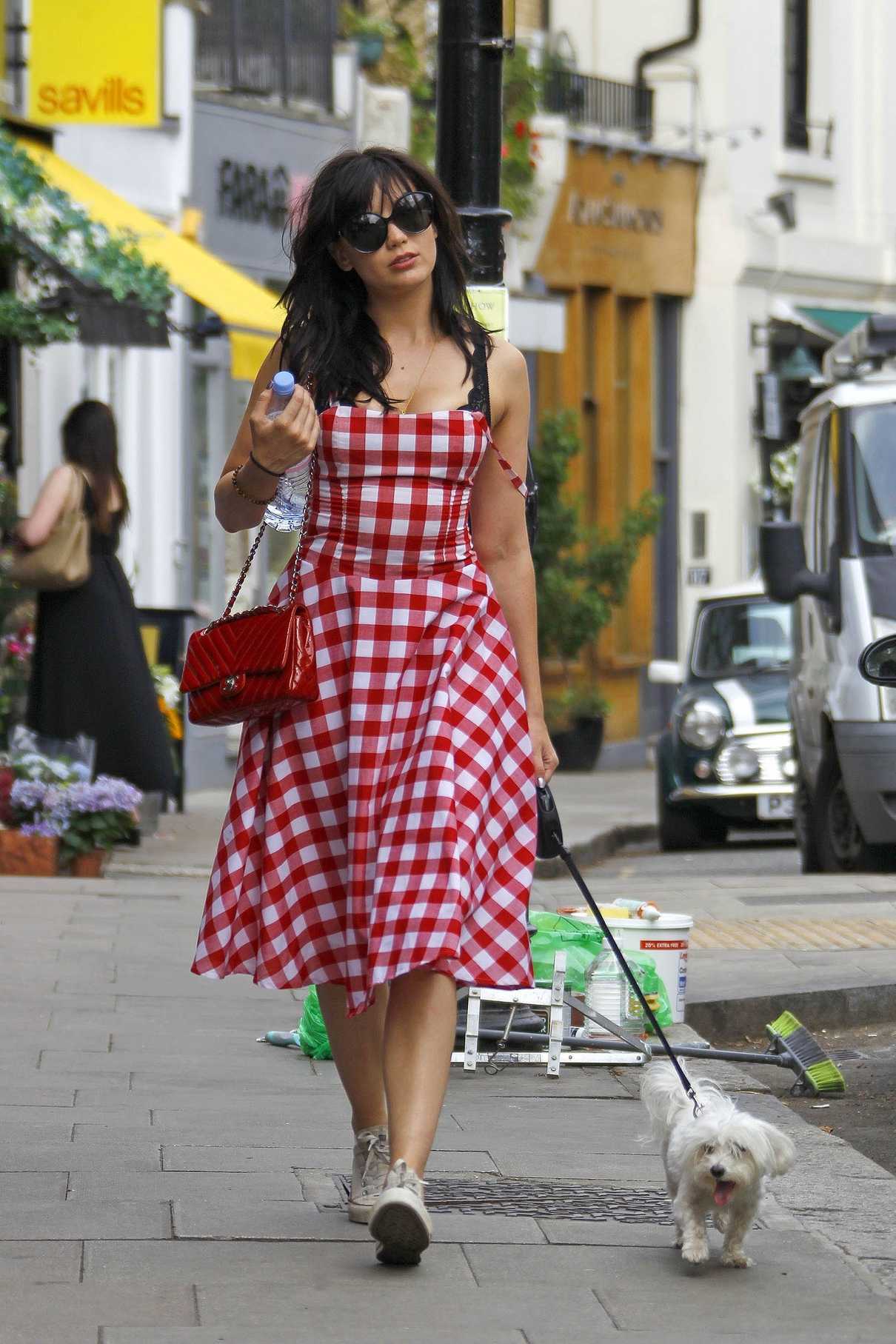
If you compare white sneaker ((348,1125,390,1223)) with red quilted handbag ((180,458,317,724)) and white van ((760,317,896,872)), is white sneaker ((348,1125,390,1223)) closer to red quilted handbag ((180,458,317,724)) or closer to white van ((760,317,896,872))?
red quilted handbag ((180,458,317,724))

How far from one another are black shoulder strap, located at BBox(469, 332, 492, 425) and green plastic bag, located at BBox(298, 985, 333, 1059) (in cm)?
237

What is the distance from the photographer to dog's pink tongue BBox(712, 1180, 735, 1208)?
452cm

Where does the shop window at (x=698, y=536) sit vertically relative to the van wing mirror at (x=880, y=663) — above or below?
above

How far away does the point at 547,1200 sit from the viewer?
520cm

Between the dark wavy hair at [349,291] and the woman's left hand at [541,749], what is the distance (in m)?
0.67

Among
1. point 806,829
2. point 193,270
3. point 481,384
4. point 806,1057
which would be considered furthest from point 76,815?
point 481,384

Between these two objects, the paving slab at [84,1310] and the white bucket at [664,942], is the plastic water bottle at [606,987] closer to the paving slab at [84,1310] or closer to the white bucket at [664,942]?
the white bucket at [664,942]

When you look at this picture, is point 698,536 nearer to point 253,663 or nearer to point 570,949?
point 570,949

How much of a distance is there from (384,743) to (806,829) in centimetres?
934

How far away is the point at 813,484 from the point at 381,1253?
9.92 m

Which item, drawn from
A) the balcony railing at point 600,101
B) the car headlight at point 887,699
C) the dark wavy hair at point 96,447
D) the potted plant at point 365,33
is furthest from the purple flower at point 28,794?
the balcony railing at point 600,101

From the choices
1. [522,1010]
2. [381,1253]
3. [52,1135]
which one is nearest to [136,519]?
[522,1010]

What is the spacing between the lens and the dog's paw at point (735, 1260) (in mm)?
4652

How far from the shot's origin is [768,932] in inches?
385
